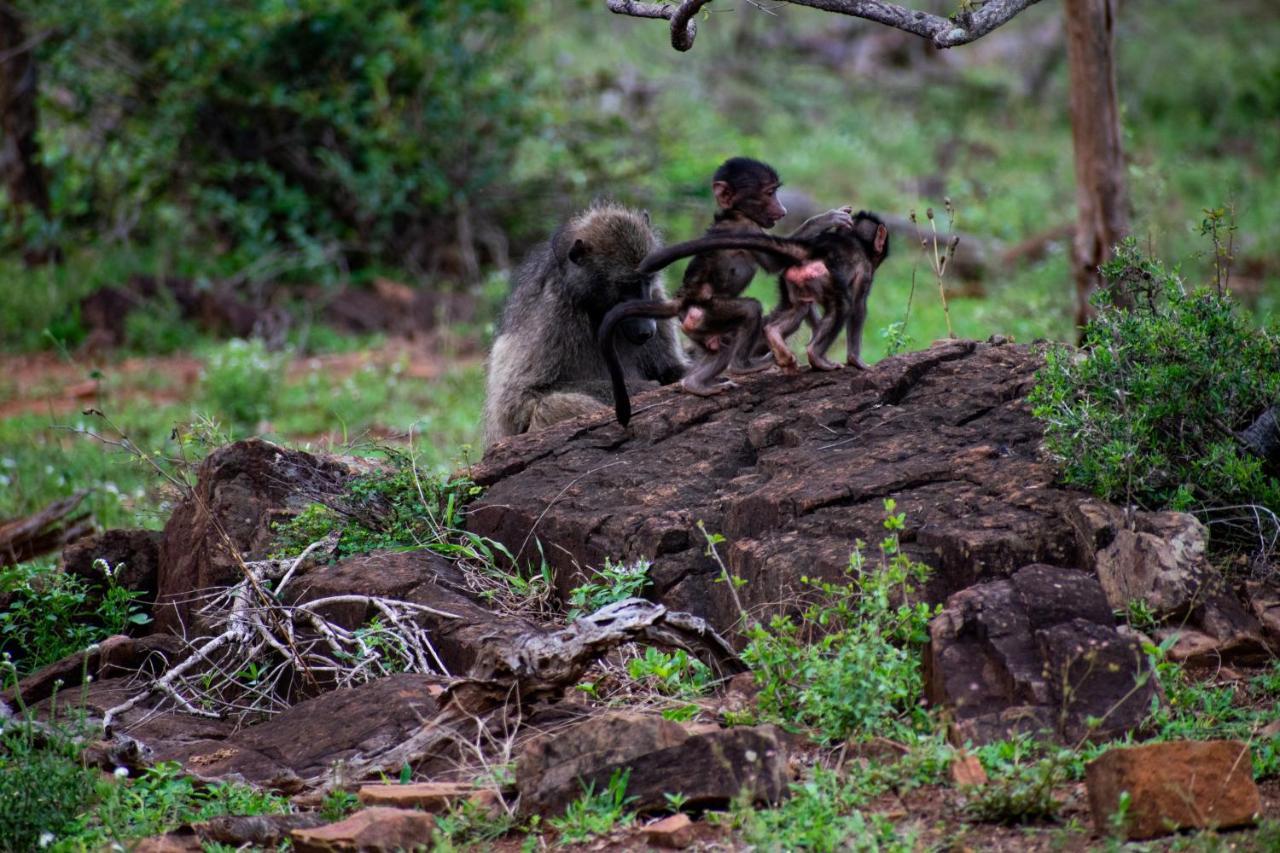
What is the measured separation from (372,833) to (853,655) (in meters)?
1.16

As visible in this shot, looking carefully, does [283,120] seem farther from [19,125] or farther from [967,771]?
[967,771]

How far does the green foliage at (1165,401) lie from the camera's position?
3984 mm

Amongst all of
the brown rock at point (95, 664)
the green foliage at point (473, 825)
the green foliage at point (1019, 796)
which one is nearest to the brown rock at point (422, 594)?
the brown rock at point (95, 664)

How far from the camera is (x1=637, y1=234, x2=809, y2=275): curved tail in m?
4.78

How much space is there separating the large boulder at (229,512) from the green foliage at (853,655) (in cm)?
192

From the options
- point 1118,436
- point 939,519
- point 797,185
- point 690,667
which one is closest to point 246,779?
point 690,667

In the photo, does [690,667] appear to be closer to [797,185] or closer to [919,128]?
[797,185]

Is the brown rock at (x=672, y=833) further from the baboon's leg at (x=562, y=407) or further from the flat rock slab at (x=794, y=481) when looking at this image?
the baboon's leg at (x=562, y=407)

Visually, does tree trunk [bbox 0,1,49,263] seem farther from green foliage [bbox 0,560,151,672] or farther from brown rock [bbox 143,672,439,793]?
brown rock [bbox 143,672,439,793]

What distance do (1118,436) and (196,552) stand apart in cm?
292

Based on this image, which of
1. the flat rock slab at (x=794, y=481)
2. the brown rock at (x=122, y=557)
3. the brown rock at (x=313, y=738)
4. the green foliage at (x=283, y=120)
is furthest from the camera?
the green foliage at (x=283, y=120)

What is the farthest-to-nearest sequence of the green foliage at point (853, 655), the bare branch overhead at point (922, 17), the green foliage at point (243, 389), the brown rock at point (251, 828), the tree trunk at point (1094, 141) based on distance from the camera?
the green foliage at point (243, 389) < the tree trunk at point (1094, 141) < the bare branch overhead at point (922, 17) < the green foliage at point (853, 655) < the brown rock at point (251, 828)

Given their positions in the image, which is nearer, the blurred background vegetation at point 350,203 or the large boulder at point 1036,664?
the large boulder at point 1036,664

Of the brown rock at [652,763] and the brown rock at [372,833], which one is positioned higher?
the brown rock at [652,763]
